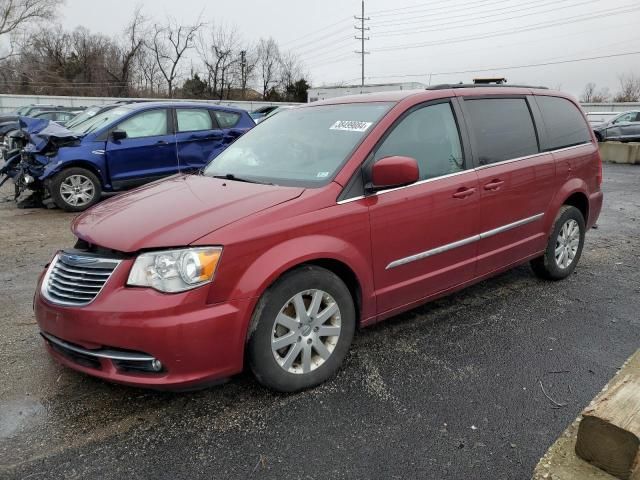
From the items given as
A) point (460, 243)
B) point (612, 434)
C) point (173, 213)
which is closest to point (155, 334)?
point (173, 213)

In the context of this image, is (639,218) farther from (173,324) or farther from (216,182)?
(173,324)

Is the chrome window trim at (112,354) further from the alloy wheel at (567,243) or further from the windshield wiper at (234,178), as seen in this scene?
the alloy wheel at (567,243)

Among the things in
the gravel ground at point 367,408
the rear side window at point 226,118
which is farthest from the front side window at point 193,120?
the gravel ground at point 367,408

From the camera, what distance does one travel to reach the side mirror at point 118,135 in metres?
7.92

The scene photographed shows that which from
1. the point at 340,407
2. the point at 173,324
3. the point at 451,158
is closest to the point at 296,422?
the point at 340,407

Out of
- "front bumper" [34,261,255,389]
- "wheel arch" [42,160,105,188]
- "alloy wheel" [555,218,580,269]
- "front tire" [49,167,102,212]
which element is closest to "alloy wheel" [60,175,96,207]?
"front tire" [49,167,102,212]

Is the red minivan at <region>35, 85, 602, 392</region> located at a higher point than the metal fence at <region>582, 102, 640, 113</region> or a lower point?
lower

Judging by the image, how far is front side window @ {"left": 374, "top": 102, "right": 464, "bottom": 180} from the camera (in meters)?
3.41

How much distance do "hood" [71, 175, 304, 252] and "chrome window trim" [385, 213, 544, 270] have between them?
0.84 m

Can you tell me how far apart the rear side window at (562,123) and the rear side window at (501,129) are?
27 centimetres

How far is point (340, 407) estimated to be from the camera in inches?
111

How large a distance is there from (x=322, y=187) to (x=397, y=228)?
0.58 meters

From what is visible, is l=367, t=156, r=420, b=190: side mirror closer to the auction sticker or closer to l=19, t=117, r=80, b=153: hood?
the auction sticker

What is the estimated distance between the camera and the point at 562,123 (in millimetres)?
4820
